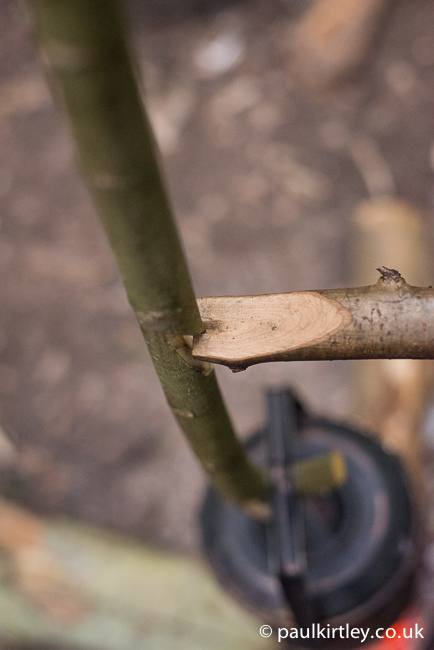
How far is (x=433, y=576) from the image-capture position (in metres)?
1.21

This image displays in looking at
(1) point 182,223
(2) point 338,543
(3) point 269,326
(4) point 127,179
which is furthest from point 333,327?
(1) point 182,223

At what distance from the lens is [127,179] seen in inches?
15.8

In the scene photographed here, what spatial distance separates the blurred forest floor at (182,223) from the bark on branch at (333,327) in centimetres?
115

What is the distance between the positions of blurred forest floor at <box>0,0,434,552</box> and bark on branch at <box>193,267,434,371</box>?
45.5 inches

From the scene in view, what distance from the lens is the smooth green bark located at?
1.09ft

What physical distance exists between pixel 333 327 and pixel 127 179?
23 cm

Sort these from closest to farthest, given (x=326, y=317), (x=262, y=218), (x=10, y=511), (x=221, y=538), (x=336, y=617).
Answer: (x=326, y=317) < (x=336, y=617) < (x=221, y=538) < (x=10, y=511) < (x=262, y=218)

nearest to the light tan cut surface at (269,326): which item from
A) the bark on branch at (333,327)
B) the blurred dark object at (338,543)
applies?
the bark on branch at (333,327)

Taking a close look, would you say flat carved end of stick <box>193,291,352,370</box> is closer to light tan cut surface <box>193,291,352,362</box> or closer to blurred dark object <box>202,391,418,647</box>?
light tan cut surface <box>193,291,352,362</box>

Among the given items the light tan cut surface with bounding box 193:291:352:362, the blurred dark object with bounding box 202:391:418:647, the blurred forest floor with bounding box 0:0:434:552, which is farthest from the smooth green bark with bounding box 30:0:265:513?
the blurred forest floor with bounding box 0:0:434:552

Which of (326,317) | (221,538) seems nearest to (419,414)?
(221,538)

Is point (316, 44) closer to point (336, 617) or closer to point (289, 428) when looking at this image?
point (289, 428)

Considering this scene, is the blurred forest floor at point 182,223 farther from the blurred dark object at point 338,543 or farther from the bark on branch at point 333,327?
the bark on branch at point 333,327

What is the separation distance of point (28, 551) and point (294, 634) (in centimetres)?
75
